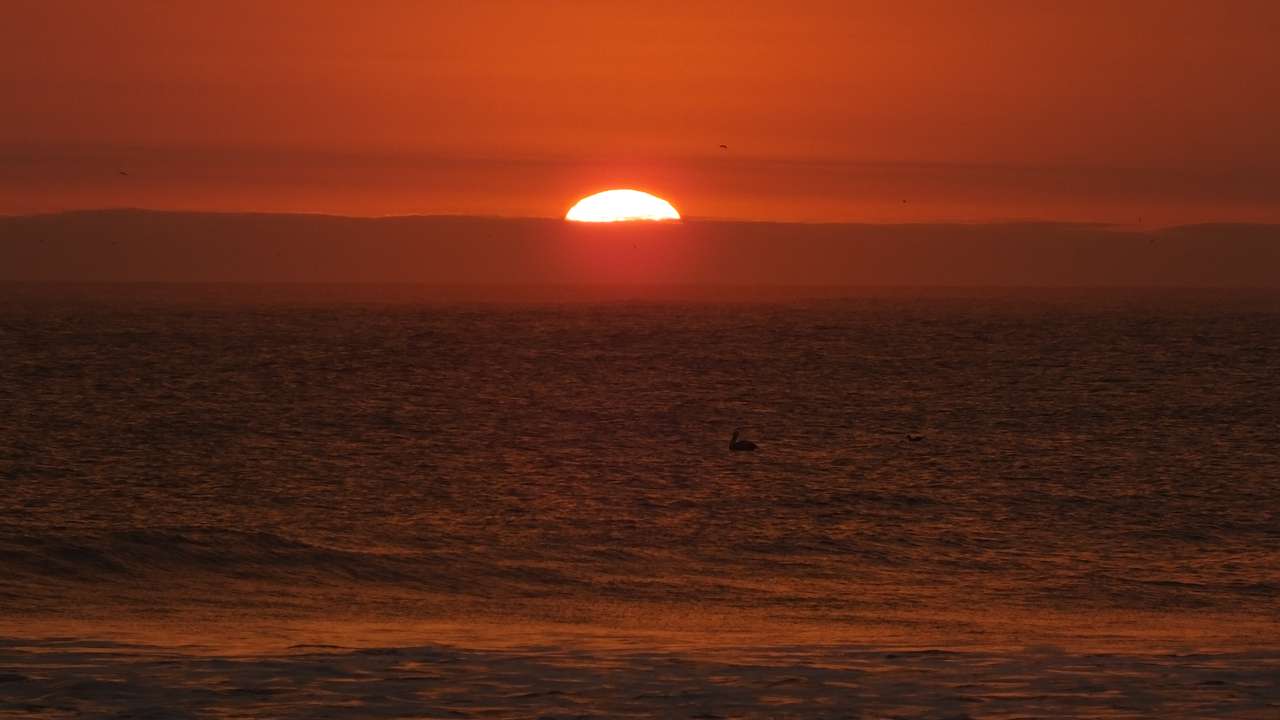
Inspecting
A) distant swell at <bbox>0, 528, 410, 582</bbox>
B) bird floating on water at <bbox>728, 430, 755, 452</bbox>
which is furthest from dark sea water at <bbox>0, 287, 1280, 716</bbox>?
bird floating on water at <bbox>728, 430, 755, 452</bbox>

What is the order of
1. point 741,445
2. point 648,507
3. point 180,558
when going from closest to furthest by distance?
point 180,558, point 648,507, point 741,445

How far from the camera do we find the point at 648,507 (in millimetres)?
34844

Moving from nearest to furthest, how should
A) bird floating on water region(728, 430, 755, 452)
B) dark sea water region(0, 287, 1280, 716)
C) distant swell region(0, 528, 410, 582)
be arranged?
dark sea water region(0, 287, 1280, 716) → distant swell region(0, 528, 410, 582) → bird floating on water region(728, 430, 755, 452)

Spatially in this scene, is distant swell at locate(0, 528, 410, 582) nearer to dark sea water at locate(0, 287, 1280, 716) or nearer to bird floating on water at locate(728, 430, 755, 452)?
dark sea water at locate(0, 287, 1280, 716)

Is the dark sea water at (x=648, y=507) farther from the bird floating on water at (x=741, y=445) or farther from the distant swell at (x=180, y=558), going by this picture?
the bird floating on water at (x=741, y=445)

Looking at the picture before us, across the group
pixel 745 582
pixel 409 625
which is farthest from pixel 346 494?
pixel 409 625

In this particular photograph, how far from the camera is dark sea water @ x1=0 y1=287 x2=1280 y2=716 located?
21.1m

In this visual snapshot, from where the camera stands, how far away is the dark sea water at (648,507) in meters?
21.1

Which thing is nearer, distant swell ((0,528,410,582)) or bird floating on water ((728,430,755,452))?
distant swell ((0,528,410,582))

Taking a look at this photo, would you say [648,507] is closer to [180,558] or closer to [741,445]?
[180,558]

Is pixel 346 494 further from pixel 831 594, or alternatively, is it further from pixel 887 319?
pixel 887 319

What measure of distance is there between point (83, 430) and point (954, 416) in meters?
33.2

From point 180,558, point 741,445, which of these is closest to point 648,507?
point 180,558

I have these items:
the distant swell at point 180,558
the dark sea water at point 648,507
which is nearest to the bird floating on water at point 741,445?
the dark sea water at point 648,507
